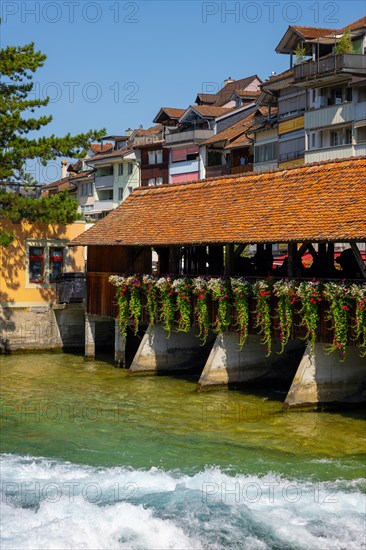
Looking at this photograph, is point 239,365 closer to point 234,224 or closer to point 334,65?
point 234,224

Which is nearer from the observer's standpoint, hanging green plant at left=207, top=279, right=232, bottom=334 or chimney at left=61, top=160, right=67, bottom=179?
hanging green plant at left=207, top=279, right=232, bottom=334

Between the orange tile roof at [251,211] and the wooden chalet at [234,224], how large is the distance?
0.04 meters

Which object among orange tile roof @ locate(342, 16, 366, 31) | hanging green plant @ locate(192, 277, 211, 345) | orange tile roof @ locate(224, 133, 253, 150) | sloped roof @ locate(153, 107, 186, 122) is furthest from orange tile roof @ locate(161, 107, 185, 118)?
hanging green plant @ locate(192, 277, 211, 345)

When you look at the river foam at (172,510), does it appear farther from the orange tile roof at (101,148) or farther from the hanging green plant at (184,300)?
the orange tile roof at (101,148)

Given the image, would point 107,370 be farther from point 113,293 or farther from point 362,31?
point 362,31

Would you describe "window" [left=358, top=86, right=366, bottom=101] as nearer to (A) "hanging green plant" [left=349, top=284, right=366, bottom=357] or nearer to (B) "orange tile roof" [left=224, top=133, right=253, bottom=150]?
(B) "orange tile roof" [left=224, top=133, right=253, bottom=150]

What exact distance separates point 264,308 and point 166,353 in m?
5.72

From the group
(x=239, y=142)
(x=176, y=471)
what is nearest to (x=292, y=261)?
(x=176, y=471)

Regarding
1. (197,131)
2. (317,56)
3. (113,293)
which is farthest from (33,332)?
(197,131)

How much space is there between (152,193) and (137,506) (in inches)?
734

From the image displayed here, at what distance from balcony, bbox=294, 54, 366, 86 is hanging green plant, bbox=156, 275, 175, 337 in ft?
77.8

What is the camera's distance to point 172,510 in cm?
1362

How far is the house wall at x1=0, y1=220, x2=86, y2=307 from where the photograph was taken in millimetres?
32781

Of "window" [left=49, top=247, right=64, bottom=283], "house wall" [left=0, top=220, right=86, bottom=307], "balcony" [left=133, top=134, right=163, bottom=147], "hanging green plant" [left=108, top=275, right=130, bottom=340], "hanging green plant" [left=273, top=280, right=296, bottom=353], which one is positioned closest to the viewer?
A: "hanging green plant" [left=273, top=280, right=296, bottom=353]
